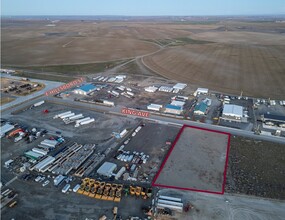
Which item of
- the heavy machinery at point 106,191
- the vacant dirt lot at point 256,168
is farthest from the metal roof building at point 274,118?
the heavy machinery at point 106,191

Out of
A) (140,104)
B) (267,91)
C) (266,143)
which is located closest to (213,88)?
(267,91)

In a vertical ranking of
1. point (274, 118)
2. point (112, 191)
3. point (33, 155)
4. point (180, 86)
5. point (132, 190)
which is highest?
point (180, 86)

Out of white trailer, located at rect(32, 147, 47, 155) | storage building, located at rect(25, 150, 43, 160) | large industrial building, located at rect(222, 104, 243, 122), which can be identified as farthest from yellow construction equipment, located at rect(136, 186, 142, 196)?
large industrial building, located at rect(222, 104, 243, 122)

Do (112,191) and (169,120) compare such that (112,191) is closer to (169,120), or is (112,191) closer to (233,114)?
(169,120)

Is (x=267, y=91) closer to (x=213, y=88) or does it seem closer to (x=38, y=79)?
(x=213, y=88)

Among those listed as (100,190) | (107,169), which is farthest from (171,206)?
(107,169)
